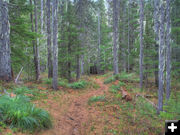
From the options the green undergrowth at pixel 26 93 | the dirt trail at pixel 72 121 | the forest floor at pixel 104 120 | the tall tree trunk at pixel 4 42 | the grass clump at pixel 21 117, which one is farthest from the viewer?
the tall tree trunk at pixel 4 42

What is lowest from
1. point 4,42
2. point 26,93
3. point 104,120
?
point 104,120

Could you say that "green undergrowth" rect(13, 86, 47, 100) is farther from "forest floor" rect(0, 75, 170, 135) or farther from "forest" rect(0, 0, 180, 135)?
"forest floor" rect(0, 75, 170, 135)

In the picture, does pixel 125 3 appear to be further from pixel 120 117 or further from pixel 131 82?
pixel 120 117

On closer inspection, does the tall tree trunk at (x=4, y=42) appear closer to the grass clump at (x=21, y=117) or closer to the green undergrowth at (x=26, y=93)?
the green undergrowth at (x=26, y=93)

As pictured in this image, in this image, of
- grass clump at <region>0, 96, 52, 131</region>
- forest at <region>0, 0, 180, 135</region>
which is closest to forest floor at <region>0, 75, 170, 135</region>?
forest at <region>0, 0, 180, 135</region>

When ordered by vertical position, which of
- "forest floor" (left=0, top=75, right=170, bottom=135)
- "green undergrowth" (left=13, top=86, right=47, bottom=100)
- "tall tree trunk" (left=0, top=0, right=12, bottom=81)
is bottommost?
"forest floor" (left=0, top=75, right=170, bottom=135)

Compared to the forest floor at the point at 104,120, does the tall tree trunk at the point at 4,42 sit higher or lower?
higher

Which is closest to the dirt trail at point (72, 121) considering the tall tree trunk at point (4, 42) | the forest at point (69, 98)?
the forest at point (69, 98)

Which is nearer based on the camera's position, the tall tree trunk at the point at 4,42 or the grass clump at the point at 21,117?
the grass clump at the point at 21,117

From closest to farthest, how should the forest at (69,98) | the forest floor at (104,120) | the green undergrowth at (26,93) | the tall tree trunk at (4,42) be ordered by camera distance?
the forest at (69,98)
the forest floor at (104,120)
the green undergrowth at (26,93)
the tall tree trunk at (4,42)

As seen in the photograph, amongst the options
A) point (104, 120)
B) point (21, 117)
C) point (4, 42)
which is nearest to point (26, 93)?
point (4, 42)

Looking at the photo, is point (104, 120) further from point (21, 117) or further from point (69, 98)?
point (69, 98)

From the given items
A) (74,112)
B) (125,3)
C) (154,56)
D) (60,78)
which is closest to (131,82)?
(154,56)

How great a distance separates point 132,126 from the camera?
5.86 m
